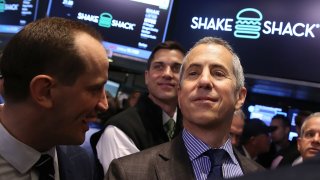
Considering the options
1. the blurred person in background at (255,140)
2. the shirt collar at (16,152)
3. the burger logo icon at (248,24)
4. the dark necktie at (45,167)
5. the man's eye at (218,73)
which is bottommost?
the blurred person in background at (255,140)

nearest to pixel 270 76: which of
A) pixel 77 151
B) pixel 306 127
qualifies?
pixel 306 127

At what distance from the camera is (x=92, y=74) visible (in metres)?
1.29

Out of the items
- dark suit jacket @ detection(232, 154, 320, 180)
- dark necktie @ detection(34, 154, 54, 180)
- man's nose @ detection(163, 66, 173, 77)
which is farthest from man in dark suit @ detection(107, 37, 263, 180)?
dark suit jacket @ detection(232, 154, 320, 180)

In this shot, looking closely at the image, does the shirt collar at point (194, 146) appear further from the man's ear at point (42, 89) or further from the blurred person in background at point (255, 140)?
the blurred person in background at point (255, 140)

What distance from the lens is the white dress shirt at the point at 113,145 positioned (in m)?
2.37

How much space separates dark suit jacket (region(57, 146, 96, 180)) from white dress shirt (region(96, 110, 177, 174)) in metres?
0.72

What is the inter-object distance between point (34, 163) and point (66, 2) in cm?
261

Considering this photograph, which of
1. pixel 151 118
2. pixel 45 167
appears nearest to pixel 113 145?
pixel 151 118

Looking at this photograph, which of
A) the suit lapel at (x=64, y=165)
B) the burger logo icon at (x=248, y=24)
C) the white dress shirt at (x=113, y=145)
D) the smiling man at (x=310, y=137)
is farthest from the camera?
the burger logo icon at (x=248, y=24)

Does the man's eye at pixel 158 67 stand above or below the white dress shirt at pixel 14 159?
above

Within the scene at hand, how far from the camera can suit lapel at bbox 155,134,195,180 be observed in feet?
5.76

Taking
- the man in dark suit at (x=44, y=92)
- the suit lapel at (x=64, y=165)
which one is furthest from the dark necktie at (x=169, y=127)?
the man in dark suit at (x=44, y=92)

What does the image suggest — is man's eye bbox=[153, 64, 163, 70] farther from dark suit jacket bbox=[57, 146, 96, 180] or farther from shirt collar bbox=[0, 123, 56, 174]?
shirt collar bbox=[0, 123, 56, 174]

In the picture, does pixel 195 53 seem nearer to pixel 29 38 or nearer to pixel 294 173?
pixel 29 38
